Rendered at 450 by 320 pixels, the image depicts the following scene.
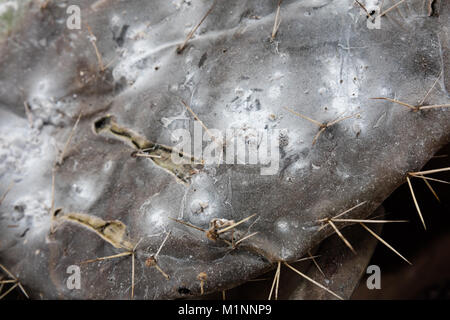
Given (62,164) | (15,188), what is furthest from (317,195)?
(15,188)

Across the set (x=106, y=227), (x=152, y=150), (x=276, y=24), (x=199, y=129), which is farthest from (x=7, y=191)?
(x=276, y=24)

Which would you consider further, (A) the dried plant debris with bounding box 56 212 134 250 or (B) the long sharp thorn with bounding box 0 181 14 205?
(B) the long sharp thorn with bounding box 0 181 14 205

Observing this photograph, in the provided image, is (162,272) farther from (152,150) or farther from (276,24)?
(276,24)

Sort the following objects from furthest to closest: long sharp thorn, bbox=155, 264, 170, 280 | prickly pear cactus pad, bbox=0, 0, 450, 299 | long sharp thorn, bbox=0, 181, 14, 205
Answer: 1. long sharp thorn, bbox=0, 181, 14, 205
2. long sharp thorn, bbox=155, 264, 170, 280
3. prickly pear cactus pad, bbox=0, 0, 450, 299

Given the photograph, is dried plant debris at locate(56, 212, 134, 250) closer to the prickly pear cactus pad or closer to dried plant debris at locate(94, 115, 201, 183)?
the prickly pear cactus pad

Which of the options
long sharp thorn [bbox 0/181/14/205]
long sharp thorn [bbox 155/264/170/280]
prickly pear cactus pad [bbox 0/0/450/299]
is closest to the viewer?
prickly pear cactus pad [bbox 0/0/450/299]

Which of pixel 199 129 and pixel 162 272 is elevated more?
pixel 199 129

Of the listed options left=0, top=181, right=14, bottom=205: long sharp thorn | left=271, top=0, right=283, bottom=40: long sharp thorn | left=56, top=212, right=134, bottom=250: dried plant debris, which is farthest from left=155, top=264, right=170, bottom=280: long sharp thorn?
left=271, top=0, right=283, bottom=40: long sharp thorn

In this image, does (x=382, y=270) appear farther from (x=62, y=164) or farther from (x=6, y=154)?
(x=6, y=154)
